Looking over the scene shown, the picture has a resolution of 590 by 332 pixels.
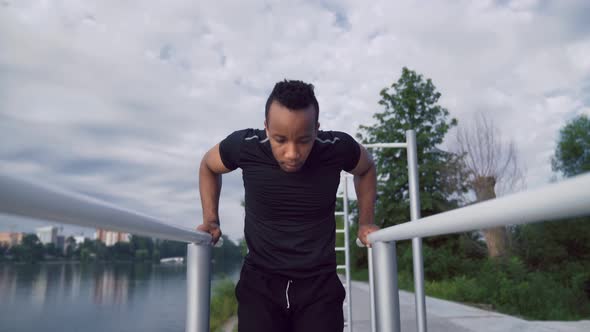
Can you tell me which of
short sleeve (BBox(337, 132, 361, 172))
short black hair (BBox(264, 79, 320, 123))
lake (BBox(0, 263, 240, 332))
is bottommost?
lake (BBox(0, 263, 240, 332))

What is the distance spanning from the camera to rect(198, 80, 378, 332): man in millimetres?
1769

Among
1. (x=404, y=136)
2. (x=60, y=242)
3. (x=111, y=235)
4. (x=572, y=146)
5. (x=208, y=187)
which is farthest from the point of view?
(x=404, y=136)

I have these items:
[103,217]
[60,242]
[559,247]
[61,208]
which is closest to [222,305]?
[60,242]

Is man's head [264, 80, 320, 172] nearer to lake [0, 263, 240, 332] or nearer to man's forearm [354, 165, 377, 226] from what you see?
man's forearm [354, 165, 377, 226]

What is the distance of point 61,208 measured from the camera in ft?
1.85

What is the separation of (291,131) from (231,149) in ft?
1.57

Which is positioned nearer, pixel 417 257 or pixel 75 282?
pixel 417 257

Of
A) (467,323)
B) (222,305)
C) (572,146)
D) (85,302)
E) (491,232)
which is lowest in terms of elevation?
(85,302)

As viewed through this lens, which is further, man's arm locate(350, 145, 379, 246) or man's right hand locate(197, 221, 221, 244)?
man's arm locate(350, 145, 379, 246)

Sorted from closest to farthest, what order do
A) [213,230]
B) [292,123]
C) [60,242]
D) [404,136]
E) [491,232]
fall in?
[292,123] < [213,230] < [60,242] < [491,232] < [404,136]

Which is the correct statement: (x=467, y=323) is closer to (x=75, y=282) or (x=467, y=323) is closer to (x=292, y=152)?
(x=292, y=152)

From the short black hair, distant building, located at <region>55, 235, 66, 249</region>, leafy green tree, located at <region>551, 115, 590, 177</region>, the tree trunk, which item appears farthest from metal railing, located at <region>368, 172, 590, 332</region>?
leafy green tree, located at <region>551, 115, 590, 177</region>

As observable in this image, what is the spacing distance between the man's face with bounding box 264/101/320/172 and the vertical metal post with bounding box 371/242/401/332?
1.52 ft

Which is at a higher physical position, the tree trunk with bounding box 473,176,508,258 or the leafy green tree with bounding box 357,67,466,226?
the leafy green tree with bounding box 357,67,466,226
